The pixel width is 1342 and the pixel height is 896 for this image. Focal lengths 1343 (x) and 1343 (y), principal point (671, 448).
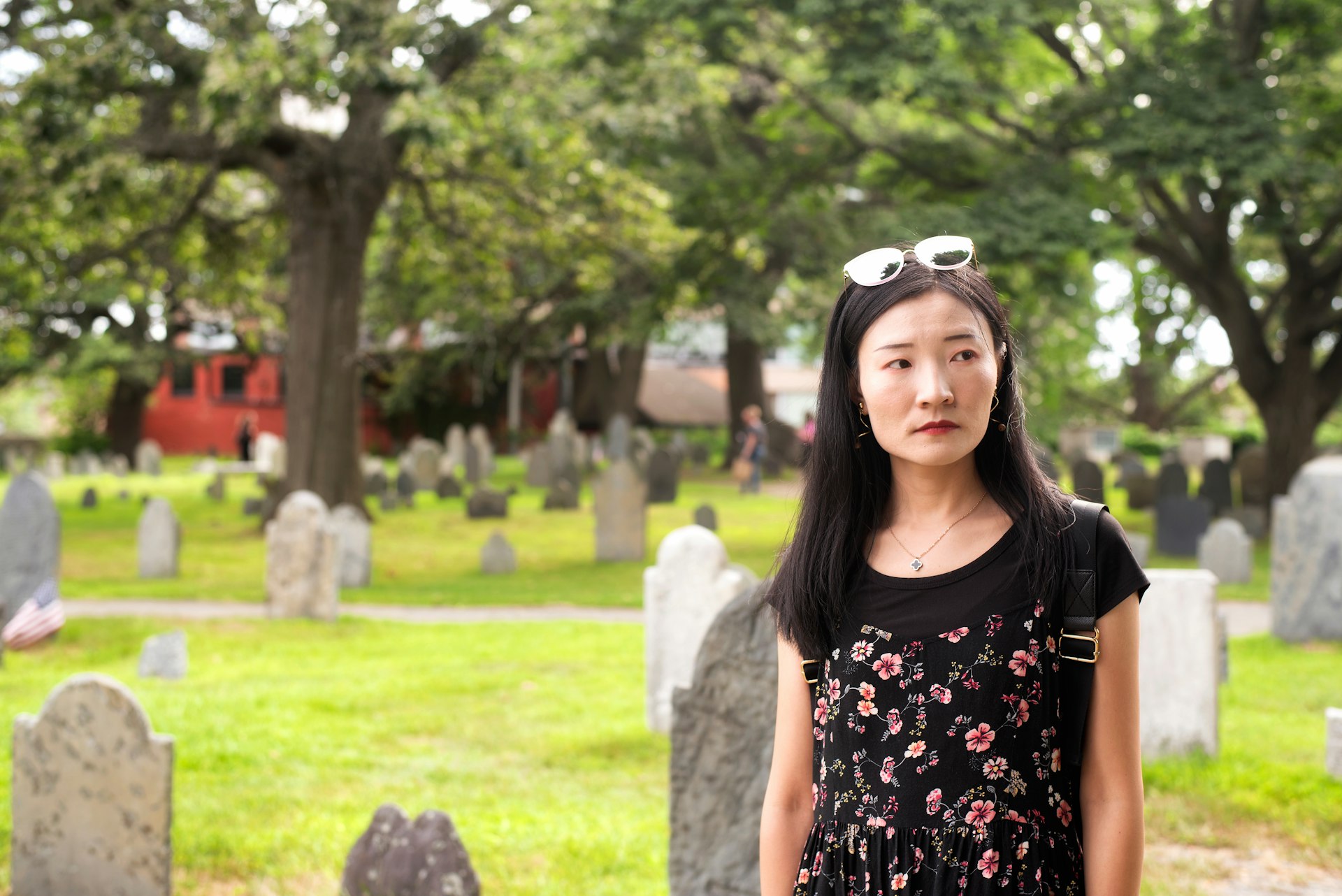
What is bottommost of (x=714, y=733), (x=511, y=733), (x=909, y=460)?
(x=511, y=733)

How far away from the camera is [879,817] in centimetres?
225

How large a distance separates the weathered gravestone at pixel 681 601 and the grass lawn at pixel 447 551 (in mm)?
3123

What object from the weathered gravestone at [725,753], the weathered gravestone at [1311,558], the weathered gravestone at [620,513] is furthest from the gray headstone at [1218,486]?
the weathered gravestone at [725,753]

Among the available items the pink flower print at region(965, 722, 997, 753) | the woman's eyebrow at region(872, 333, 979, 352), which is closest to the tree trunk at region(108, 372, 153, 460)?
the woman's eyebrow at region(872, 333, 979, 352)

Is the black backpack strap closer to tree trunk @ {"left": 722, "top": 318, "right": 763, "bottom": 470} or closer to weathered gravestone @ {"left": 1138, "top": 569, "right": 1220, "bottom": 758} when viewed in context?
weathered gravestone @ {"left": 1138, "top": 569, "right": 1220, "bottom": 758}

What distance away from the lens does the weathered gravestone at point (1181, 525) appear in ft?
55.6

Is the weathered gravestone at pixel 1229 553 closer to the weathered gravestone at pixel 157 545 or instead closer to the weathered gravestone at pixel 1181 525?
the weathered gravestone at pixel 1181 525

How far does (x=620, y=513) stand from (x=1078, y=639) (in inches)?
589

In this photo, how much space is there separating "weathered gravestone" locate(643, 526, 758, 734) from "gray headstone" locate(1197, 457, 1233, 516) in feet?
49.6

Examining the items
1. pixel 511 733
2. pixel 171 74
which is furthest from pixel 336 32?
pixel 511 733

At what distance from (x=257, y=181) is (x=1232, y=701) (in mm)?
20788

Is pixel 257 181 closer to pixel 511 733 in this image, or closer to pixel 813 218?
pixel 813 218

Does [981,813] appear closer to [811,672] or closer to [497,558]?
[811,672]

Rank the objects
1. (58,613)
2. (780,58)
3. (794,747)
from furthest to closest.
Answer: (780,58) → (58,613) → (794,747)
